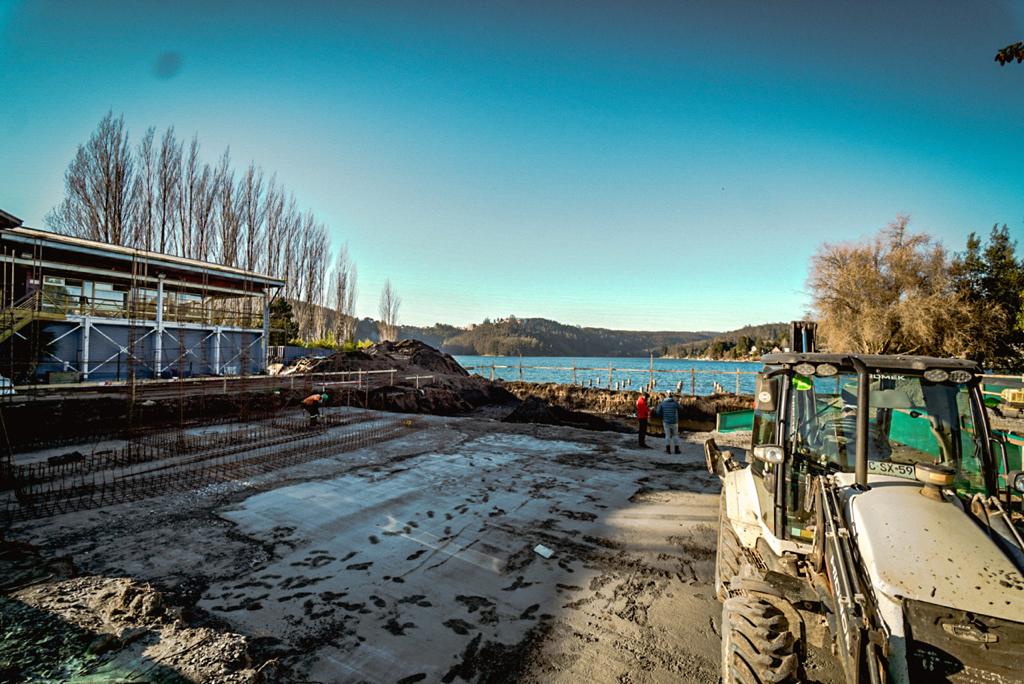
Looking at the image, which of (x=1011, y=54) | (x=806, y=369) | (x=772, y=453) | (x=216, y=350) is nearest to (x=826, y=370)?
(x=806, y=369)

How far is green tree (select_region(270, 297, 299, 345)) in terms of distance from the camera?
3356 centimetres

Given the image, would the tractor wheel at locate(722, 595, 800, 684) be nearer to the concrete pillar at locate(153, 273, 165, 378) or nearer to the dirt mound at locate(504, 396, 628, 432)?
the dirt mound at locate(504, 396, 628, 432)

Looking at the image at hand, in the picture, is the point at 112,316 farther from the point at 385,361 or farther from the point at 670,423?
the point at 670,423

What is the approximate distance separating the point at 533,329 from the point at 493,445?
16224 centimetres

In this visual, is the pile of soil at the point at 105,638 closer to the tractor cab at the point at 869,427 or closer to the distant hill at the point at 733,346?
the tractor cab at the point at 869,427

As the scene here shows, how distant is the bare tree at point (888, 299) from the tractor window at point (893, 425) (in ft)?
84.8

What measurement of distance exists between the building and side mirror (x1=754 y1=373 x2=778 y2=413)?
735 inches

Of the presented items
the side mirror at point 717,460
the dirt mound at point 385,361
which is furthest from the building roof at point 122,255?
the side mirror at point 717,460

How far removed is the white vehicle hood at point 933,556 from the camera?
2.10 metres

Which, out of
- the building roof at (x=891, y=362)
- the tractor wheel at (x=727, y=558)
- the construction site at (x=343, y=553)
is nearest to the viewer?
the building roof at (x=891, y=362)

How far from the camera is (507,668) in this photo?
3.68m

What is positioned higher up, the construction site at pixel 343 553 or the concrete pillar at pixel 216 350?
the concrete pillar at pixel 216 350

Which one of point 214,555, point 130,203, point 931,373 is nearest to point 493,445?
point 214,555

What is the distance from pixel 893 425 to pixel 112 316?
91.9ft
